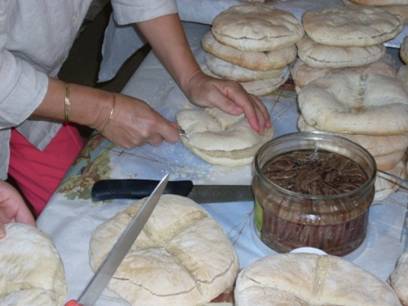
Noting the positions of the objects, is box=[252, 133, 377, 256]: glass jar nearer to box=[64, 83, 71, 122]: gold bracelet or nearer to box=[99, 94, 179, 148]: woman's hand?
box=[99, 94, 179, 148]: woman's hand

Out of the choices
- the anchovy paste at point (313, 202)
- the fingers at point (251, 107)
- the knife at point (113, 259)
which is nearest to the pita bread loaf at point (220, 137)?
the fingers at point (251, 107)

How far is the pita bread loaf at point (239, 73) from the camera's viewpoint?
6.10 ft

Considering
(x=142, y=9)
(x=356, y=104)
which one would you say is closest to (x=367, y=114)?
(x=356, y=104)

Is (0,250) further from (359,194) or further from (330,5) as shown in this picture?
(330,5)

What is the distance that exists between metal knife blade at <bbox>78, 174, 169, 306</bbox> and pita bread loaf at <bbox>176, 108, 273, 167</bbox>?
33 centimetres

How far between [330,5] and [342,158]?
1.01 m

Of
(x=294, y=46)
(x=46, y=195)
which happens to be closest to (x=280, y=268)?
(x=294, y=46)

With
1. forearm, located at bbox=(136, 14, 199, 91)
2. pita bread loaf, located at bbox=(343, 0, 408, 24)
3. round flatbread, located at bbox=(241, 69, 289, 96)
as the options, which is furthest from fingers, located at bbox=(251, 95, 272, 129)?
pita bread loaf, located at bbox=(343, 0, 408, 24)

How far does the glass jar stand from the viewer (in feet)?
4.00

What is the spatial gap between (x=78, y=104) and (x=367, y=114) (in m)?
0.71

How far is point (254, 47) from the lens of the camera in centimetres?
178

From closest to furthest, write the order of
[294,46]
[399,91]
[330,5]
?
1. [399,91]
2. [294,46]
3. [330,5]

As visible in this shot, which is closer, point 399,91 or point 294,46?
point 399,91

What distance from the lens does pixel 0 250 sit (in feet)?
4.03
